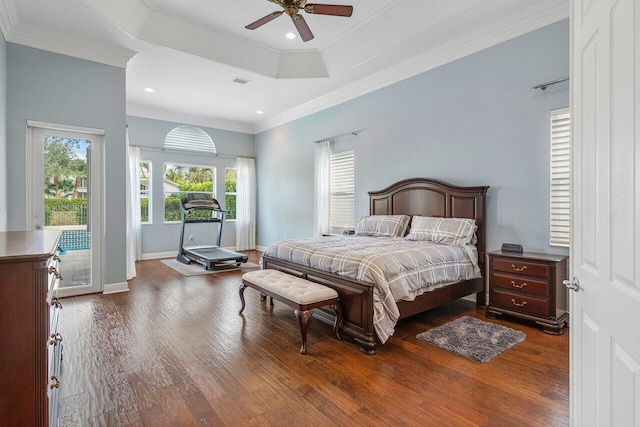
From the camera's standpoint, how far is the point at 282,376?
2338mm

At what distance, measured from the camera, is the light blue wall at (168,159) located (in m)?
7.10

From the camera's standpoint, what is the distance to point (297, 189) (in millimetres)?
7234

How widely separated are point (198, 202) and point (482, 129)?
5282 millimetres

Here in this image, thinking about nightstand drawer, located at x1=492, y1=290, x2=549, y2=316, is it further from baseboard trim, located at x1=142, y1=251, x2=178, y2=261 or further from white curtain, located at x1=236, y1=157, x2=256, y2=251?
baseboard trim, located at x1=142, y1=251, x2=178, y2=261

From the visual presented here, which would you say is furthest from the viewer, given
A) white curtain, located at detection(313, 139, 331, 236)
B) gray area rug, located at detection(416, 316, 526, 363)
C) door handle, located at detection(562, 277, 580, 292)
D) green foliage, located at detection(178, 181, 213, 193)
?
green foliage, located at detection(178, 181, 213, 193)

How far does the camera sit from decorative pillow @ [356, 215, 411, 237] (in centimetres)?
457

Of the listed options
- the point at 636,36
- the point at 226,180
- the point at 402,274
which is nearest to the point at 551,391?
the point at 402,274

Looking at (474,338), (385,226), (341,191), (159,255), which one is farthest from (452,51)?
(159,255)

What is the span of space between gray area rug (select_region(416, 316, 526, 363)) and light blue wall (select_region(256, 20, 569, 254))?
1090mm

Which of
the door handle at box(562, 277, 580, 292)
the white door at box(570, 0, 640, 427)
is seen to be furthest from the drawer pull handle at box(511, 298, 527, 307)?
the door handle at box(562, 277, 580, 292)

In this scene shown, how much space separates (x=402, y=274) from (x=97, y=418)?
2327 millimetres

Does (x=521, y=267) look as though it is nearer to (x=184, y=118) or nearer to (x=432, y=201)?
(x=432, y=201)

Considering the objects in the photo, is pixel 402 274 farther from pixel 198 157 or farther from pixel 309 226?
pixel 198 157

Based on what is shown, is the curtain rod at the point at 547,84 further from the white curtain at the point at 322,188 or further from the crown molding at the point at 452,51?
the white curtain at the point at 322,188
